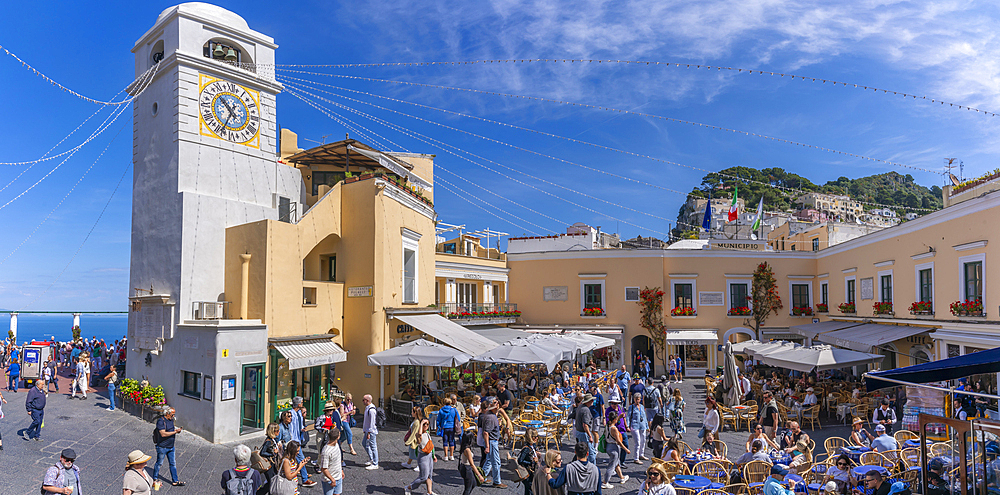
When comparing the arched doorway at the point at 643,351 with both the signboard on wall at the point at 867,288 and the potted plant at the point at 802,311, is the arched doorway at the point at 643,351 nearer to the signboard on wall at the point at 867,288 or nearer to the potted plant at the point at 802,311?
the potted plant at the point at 802,311

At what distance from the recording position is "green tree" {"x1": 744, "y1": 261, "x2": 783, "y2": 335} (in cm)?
2695

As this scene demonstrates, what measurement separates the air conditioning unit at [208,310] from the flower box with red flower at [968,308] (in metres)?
21.4

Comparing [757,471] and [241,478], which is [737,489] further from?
[241,478]

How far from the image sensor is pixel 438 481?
10.5m

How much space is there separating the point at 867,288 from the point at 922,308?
4251 millimetres

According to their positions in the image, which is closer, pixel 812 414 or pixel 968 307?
pixel 812 414

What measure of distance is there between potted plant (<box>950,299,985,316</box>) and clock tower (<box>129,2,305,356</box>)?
2124 cm

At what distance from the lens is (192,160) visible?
16.1 meters

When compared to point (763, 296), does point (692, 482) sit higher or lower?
lower

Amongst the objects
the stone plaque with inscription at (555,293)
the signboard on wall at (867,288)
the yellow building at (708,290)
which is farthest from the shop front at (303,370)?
the signboard on wall at (867,288)

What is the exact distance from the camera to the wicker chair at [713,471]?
8.84 metres

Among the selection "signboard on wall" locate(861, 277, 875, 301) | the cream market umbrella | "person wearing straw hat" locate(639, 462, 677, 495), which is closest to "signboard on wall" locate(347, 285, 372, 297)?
the cream market umbrella

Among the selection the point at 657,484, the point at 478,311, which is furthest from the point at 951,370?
the point at 478,311

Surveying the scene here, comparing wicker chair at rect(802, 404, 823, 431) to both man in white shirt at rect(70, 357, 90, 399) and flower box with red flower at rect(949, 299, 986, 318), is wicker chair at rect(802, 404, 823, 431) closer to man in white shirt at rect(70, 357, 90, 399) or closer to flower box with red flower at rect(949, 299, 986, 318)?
flower box with red flower at rect(949, 299, 986, 318)
